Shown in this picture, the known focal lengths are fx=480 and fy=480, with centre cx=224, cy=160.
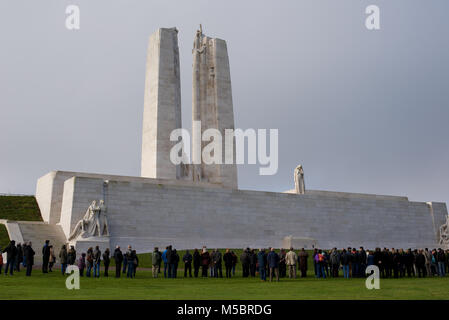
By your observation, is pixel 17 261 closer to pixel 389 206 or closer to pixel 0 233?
pixel 0 233

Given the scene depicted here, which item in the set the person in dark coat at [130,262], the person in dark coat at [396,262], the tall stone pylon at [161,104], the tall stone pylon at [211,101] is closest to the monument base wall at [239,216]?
the tall stone pylon at [161,104]

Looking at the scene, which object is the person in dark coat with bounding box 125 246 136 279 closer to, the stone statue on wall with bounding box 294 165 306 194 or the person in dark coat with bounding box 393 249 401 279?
the person in dark coat with bounding box 393 249 401 279

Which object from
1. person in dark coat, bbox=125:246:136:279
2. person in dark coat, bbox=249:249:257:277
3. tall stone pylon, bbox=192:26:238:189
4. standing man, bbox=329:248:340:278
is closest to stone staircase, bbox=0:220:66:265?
person in dark coat, bbox=125:246:136:279

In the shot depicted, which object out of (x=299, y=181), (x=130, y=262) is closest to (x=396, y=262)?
(x=130, y=262)

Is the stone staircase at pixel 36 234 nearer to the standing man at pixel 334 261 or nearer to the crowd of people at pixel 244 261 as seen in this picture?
the crowd of people at pixel 244 261

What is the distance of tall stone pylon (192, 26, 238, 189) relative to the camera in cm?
3897

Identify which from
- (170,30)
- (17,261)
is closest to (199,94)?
(170,30)

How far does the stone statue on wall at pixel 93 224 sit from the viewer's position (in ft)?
86.8

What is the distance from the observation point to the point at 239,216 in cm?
3297

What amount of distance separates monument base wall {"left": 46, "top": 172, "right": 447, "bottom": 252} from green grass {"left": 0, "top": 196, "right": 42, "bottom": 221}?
199 inches

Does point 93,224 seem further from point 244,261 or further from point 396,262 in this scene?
point 396,262

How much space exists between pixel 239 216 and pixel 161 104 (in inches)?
419

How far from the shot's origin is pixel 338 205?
123ft
